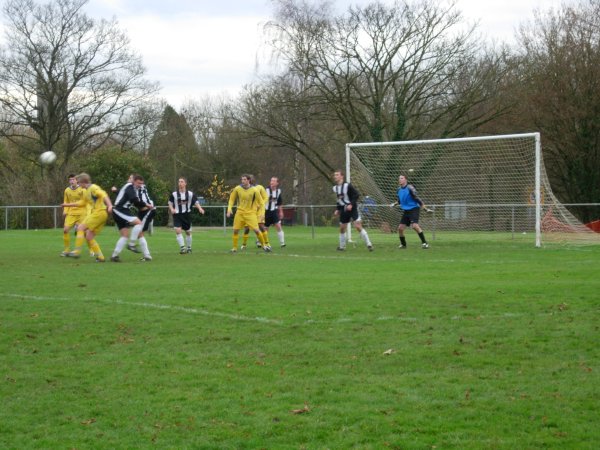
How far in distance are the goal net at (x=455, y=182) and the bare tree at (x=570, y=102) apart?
8963 millimetres

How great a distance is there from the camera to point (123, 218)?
61.1ft

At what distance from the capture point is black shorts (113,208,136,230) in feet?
60.7

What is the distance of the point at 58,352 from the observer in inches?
319

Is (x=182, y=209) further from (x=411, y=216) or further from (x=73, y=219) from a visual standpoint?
(x=411, y=216)

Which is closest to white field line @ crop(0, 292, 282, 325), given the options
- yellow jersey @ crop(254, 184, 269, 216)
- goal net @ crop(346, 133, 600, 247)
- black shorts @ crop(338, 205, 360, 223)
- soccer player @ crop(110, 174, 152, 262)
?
soccer player @ crop(110, 174, 152, 262)

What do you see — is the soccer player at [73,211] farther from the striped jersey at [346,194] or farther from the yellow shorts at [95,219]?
the striped jersey at [346,194]

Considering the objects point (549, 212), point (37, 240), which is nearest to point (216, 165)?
point (37, 240)

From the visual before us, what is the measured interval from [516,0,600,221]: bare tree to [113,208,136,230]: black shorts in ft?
74.1

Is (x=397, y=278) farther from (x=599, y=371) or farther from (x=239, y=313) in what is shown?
(x=599, y=371)

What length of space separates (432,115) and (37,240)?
64.4 feet

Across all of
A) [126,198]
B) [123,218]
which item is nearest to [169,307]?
[123,218]

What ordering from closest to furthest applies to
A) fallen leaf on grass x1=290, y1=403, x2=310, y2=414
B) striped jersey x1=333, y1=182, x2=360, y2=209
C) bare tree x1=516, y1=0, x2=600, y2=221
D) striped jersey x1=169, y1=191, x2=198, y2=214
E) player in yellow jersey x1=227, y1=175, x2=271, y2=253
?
1. fallen leaf on grass x1=290, y1=403, x2=310, y2=414
2. player in yellow jersey x1=227, y1=175, x2=271, y2=253
3. striped jersey x1=169, y1=191, x2=198, y2=214
4. striped jersey x1=333, y1=182, x2=360, y2=209
5. bare tree x1=516, y1=0, x2=600, y2=221

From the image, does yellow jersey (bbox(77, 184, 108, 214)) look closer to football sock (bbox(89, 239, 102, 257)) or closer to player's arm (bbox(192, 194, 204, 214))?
football sock (bbox(89, 239, 102, 257))

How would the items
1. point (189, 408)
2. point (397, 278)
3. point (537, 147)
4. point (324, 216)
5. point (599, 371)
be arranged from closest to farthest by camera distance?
point (189, 408), point (599, 371), point (397, 278), point (537, 147), point (324, 216)
